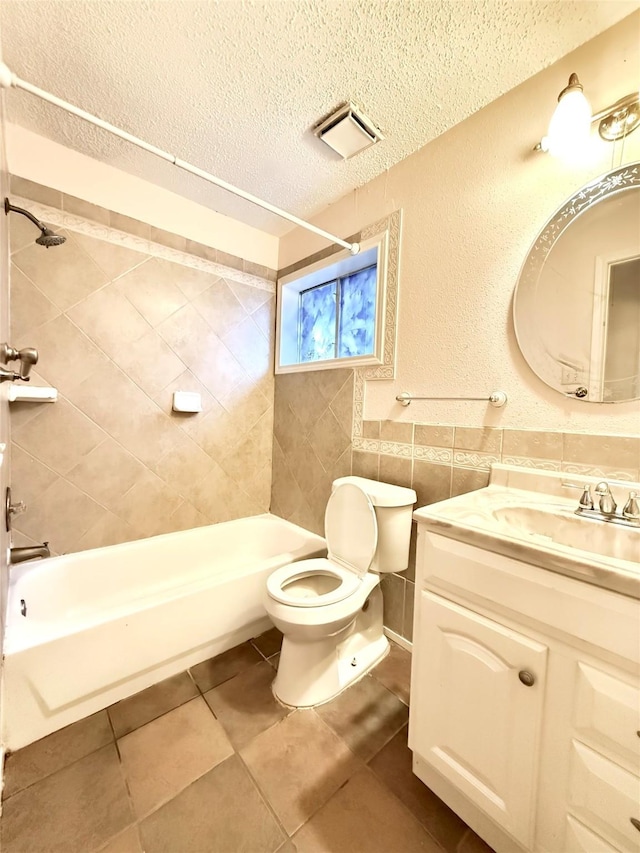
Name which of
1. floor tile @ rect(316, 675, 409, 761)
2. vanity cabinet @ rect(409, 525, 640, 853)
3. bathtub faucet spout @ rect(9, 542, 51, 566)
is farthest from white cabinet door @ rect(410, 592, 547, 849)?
bathtub faucet spout @ rect(9, 542, 51, 566)

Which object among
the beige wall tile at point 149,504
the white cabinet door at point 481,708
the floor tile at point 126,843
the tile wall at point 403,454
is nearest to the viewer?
the white cabinet door at point 481,708

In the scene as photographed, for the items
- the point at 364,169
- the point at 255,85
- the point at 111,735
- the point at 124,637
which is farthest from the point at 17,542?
the point at 364,169

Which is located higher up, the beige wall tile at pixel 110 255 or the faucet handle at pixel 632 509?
the beige wall tile at pixel 110 255

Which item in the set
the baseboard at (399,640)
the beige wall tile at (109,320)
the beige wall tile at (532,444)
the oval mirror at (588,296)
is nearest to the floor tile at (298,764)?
the baseboard at (399,640)

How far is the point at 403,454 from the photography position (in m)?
1.58

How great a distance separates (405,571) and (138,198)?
2409 millimetres

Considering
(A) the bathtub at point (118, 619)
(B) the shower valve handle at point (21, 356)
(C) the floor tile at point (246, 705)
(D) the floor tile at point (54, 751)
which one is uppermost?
(B) the shower valve handle at point (21, 356)

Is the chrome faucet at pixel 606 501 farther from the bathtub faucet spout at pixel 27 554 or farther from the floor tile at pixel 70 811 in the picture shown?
the bathtub faucet spout at pixel 27 554

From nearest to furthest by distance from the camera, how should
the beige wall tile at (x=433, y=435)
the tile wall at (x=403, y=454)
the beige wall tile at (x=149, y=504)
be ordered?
the tile wall at (x=403, y=454) → the beige wall tile at (x=433, y=435) → the beige wall tile at (x=149, y=504)

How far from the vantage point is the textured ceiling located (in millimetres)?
1013

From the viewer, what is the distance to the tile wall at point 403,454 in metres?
1.07

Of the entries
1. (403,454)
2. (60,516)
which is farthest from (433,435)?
(60,516)

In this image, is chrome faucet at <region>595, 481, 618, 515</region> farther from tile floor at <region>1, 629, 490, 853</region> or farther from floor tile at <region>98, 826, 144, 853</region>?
floor tile at <region>98, 826, 144, 853</region>

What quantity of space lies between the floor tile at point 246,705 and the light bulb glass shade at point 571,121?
2.17 meters
